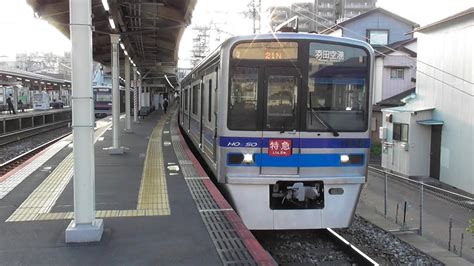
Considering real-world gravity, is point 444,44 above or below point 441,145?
above

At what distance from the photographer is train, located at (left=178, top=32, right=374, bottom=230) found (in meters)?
6.20

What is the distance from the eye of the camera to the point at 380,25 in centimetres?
2867

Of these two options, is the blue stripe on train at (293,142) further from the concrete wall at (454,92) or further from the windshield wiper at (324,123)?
the concrete wall at (454,92)

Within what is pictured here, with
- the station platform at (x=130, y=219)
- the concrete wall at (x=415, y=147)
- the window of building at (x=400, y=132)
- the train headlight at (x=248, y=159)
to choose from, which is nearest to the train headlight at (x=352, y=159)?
A: the train headlight at (x=248, y=159)

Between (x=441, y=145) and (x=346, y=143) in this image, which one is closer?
(x=346, y=143)

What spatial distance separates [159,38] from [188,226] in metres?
12.4

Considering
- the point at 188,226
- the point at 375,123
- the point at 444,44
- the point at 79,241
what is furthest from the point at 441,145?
the point at 79,241

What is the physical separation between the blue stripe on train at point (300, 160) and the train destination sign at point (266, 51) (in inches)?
52.7

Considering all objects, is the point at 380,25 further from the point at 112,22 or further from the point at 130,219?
the point at 130,219

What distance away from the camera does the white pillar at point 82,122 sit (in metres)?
4.37

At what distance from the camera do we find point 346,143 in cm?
636

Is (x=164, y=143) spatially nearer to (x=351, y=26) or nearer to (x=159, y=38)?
(x=159, y=38)

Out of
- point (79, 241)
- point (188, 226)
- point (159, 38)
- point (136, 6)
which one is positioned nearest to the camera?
point (79, 241)

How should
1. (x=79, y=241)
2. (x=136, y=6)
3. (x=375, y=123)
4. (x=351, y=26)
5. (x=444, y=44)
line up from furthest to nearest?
(x=351, y=26), (x=375, y=123), (x=444, y=44), (x=136, y=6), (x=79, y=241)
